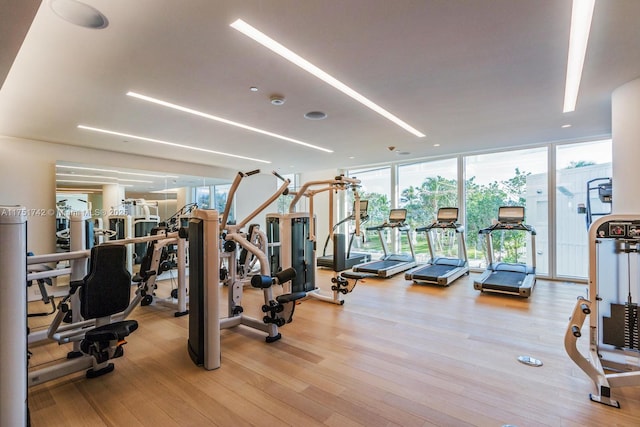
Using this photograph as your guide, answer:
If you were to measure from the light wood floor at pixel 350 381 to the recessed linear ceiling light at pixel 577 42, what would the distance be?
8.85 feet

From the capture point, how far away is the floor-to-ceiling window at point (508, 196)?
6164 mm

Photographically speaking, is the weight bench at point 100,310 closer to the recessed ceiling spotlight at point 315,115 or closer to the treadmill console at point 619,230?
the recessed ceiling spotlight at point 315,115

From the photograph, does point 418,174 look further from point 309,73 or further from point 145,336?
point 145,336

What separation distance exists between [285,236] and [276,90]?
2156 mm

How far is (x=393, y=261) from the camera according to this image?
732 centimetres

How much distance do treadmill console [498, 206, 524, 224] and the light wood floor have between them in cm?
204

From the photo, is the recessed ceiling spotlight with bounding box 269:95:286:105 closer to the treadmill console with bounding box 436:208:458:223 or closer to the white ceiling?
the white ceiling

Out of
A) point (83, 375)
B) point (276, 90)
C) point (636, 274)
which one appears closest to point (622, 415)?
point (636, 274)

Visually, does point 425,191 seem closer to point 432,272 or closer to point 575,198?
point 432,272

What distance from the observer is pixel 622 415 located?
2027mm

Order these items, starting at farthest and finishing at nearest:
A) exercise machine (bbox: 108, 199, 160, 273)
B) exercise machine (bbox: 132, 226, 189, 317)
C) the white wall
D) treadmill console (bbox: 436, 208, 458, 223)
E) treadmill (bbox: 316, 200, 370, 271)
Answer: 1. treadmill console (bbox: 436, 208, 458, 223)
2. exercise machine (bbox: 108, 199, 160, 273)
3. the white wall
4. treadmill (bbox: 316, 200, 370, 271)
5. exercise machine (bbox: 132, 226, 189, 317)

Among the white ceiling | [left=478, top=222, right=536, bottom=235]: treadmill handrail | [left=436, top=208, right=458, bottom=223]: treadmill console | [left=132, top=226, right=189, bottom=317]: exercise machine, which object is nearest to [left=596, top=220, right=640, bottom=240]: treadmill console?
the white ceiling

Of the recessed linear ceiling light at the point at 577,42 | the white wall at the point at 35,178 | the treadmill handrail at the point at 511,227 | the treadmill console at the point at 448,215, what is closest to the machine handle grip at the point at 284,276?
the recessed linear ceiling light at the point at 577,42

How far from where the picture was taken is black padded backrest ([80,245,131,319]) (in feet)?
8.26
